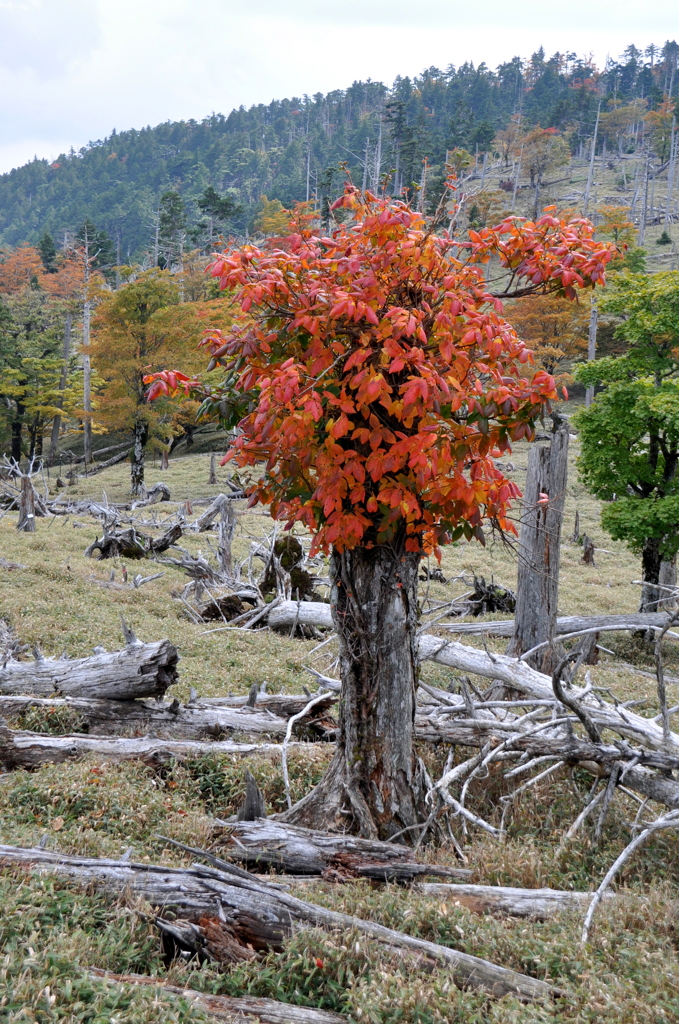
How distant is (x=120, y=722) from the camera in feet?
24.3

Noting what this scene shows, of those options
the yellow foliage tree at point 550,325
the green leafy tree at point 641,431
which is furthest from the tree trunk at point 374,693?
the yellow foliage tree at point 550,325

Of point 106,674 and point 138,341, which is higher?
point 138,341

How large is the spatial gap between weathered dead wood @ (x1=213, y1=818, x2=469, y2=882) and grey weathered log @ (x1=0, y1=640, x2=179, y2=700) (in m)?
2.37

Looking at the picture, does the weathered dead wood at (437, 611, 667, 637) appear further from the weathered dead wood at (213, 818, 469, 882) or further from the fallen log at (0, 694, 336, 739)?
the weathered dead wood at (213, 818, 469, 882)

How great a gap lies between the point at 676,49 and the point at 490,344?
159629mm

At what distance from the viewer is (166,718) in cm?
746

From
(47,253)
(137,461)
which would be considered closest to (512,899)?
(137,461)

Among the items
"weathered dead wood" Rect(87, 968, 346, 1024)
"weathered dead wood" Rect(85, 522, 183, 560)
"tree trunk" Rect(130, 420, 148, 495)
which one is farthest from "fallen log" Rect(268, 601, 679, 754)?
→ "tree trunk" Rect(130, 420, 148, 495)

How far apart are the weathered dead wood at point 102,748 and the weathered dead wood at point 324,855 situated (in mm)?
1671

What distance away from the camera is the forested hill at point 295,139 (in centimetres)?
10569

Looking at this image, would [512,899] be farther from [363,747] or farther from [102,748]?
[102,748]

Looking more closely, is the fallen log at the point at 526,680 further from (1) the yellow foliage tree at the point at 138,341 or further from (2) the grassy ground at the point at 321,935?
(1) the yellow foliage tree at the point at 138,341

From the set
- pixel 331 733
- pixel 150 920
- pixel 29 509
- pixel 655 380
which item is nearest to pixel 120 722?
pixel 331 733

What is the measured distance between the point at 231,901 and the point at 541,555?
7231 millimetres
